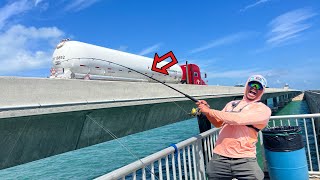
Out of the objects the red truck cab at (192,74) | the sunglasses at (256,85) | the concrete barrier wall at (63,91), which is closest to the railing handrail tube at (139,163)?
the sunglasses at (256,85)

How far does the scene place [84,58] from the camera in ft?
43.0

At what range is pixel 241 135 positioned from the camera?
3967 mm

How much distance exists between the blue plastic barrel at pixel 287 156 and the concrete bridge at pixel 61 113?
12.3ft

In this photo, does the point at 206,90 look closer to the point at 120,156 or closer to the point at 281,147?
the point at 281,147

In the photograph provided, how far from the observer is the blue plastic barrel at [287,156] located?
197 inches

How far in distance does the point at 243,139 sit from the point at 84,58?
10475mm

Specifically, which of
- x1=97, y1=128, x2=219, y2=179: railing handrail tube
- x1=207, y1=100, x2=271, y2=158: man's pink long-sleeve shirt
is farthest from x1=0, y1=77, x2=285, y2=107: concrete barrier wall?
x1=207, y1=100, x2=271, y2=158: man's pink long-sleeve shirt

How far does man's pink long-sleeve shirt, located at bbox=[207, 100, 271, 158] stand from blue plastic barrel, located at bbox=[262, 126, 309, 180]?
1.38 meters

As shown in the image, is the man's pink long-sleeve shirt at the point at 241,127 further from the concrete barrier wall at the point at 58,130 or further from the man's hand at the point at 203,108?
the concrete barrier wall at the point at 58,130

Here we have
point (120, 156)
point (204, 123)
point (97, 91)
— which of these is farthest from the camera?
point (120, 156)

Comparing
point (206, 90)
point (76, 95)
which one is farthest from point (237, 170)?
point (206, 90)

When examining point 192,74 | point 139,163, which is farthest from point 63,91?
point 192,74

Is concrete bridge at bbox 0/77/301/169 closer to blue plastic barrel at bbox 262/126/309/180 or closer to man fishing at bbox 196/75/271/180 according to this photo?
man fishing at bbox 196/75/271/180

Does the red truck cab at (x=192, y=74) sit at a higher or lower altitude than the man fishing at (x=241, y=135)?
higher
